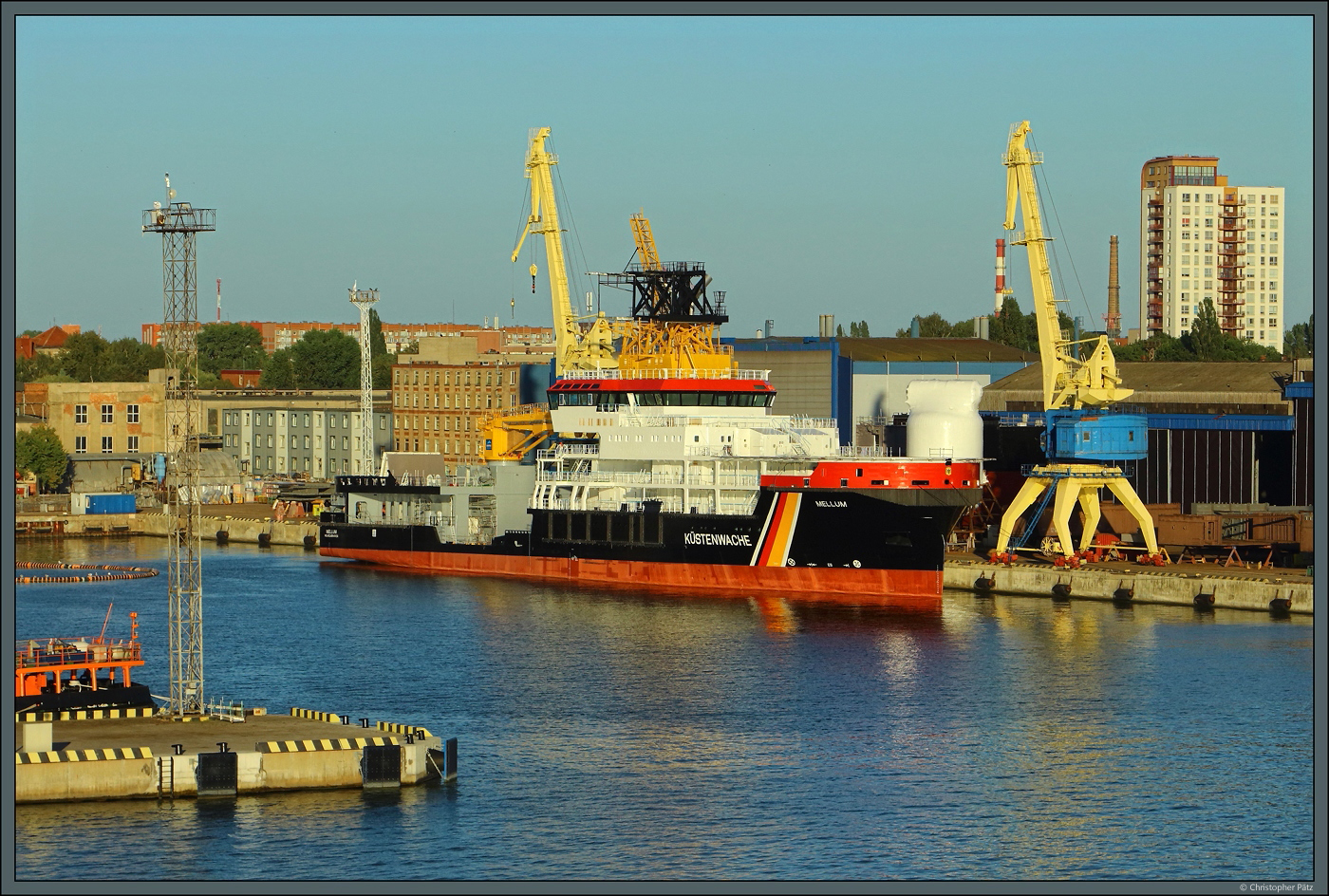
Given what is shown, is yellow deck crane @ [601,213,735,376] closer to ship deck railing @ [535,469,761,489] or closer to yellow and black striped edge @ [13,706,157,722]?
ship deck railing @ [535,469,761,489]

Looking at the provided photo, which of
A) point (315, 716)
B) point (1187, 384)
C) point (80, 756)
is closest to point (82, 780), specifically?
point (80, 756)

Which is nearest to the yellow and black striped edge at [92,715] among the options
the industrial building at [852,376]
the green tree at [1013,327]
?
the industrial building at [852,376]

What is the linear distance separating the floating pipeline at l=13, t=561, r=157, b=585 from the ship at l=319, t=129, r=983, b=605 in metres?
10.4

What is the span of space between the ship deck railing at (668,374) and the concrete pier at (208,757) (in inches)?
1498

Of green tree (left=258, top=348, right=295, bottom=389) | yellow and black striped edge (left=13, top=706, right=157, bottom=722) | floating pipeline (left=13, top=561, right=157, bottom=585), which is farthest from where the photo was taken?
green tree (left=258, top=348, right=295, bottom=389)

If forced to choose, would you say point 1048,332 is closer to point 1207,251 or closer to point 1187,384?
point 1187,384

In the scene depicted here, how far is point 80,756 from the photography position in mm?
35688

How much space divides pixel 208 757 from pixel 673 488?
39260mm

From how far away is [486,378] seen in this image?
117438 mm

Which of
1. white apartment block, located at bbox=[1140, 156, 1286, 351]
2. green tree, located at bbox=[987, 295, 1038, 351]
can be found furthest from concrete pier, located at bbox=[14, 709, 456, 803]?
white apartment block, located at bbox=[1140, 156, 1286, 351]

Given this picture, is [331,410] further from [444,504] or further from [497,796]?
[497,796]

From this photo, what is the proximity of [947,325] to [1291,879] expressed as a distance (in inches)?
4853

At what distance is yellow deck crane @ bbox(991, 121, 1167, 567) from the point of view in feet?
235

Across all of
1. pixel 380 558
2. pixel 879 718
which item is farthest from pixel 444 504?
pixel 879 718
